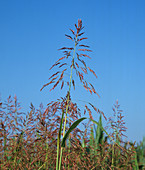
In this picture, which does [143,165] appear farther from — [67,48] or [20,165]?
[67,48]

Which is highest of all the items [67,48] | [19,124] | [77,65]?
[67,48]

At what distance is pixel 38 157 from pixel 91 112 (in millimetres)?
891

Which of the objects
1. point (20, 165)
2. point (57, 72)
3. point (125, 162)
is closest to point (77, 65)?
point (57, 72)

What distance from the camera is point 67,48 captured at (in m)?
2.62

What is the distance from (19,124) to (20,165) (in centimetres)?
78

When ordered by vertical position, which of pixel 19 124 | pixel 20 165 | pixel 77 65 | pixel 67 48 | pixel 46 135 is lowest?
pixel 20 165

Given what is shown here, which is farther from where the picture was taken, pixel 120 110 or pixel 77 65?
pixel 120 110

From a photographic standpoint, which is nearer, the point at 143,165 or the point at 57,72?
the point at 57,72

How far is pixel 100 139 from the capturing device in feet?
18.6

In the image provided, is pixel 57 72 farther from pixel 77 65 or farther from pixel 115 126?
pixel 115 126

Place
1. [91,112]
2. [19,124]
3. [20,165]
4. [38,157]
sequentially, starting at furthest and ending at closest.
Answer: [19,124] < [20,165] < [38,157] < [91,112]

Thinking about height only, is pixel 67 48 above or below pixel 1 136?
above

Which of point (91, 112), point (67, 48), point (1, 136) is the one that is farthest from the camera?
point (1, 136)

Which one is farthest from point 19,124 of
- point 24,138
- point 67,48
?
point 67,48
